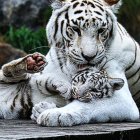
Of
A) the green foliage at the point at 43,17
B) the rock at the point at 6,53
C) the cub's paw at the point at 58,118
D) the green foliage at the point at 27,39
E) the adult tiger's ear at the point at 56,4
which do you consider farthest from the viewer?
the green foliage at the point at 43,17

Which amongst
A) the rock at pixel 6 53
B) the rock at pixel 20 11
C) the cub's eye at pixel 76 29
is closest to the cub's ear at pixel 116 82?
the cub's eye at pixel 76 29

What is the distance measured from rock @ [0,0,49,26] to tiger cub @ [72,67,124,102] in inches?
345

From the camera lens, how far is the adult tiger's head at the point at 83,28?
19.3ft

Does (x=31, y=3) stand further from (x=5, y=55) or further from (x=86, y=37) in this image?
(x=86, y=37)

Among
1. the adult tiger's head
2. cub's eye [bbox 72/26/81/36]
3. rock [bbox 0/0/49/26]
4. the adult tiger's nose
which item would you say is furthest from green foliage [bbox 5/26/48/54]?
the adult tiger's nose

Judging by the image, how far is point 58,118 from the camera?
5.59 m

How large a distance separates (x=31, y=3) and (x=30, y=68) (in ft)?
29.5

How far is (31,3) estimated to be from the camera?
1486 centimetres

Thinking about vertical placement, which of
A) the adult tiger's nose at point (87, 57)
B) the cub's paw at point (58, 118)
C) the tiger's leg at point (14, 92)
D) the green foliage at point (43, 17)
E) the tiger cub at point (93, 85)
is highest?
Result: the adult tiger's nose at point (87, 57)

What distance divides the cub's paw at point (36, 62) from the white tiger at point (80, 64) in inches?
9.3

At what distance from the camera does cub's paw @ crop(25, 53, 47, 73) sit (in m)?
5.89

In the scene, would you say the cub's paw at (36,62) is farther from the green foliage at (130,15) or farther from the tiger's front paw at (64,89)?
the green foliage at (130,15)

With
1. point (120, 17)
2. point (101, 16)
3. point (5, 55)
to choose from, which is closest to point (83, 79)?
point (101, 16)

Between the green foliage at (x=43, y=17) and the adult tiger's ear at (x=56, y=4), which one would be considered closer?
the adult tiger's ear at (x=56, y=4)
